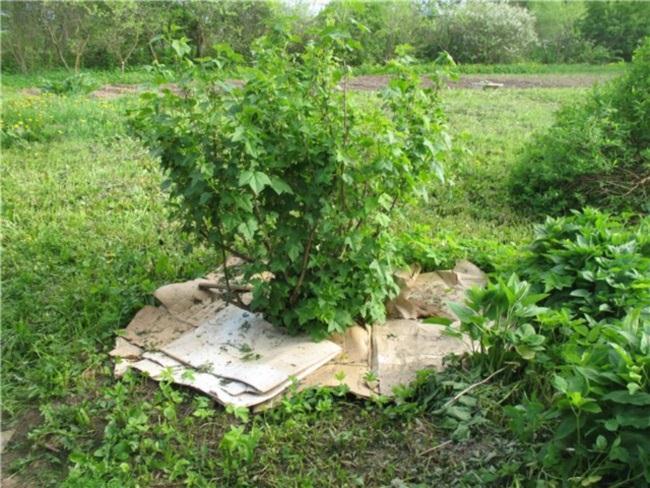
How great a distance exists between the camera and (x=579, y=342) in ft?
8.46

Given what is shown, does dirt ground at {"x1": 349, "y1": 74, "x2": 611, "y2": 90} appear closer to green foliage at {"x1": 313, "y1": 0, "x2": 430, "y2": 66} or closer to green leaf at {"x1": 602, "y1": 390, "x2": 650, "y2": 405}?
green foliage at {"x1": 313, "y1": 0, "x2": 430, "y2": 66}

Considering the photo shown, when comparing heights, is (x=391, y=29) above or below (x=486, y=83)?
above

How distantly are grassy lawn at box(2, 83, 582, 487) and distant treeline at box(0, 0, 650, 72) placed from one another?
616 centimetres

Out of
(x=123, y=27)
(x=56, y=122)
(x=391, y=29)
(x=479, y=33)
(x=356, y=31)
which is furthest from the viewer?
(x=479, y=33)

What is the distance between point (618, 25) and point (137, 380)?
21.5 metres

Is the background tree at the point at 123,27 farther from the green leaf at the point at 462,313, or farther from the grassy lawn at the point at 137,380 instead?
the green leaf at the point at 462,313

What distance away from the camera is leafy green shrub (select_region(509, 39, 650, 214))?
5.34m

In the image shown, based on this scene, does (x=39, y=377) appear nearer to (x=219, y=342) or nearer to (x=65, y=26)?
(x=219, y=342)

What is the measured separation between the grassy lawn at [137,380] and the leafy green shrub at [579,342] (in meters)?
0.22

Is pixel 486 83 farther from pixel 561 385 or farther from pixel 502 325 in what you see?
pixel 561 385

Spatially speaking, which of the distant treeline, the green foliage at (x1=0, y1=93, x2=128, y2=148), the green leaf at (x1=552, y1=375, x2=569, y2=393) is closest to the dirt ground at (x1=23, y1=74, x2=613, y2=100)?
the distant treeline

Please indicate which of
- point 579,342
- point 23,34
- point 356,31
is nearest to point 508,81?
point 356,31

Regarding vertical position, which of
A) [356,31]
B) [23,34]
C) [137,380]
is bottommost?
[137,380]

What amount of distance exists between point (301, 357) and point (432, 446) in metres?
0.76
